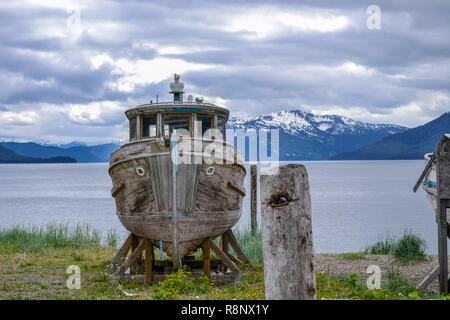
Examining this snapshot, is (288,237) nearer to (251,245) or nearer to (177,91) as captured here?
(177,91)

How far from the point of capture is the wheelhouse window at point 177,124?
12.3 metres

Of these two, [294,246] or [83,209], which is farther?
[83,209]

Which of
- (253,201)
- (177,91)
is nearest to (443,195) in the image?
(177,91)

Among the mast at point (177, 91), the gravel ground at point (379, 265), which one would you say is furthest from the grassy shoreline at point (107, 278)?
the mast at point (177, 91)

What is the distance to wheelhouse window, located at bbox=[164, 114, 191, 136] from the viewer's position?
12.3m

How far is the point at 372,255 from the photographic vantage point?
16.3 m

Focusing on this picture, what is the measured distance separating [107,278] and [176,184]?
2942 mm

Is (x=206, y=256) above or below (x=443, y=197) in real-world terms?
below

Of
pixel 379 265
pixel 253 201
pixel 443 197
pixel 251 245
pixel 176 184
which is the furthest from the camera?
pixel 253 201

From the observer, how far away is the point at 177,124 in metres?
12.4

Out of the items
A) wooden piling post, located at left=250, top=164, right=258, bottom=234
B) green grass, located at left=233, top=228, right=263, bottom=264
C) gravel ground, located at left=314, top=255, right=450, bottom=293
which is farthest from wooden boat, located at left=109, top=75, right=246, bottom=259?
wooden piling post, located at left=250, top=164, right=258, bottom=234
